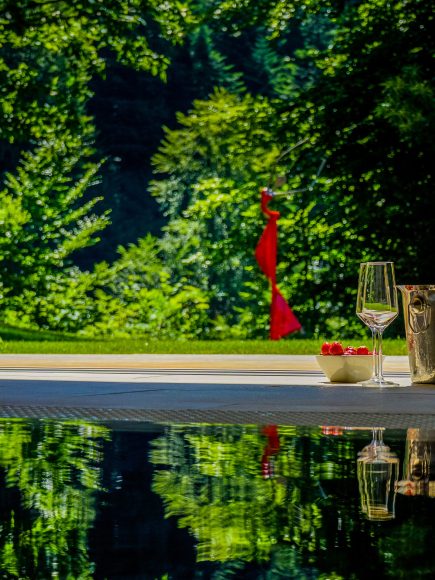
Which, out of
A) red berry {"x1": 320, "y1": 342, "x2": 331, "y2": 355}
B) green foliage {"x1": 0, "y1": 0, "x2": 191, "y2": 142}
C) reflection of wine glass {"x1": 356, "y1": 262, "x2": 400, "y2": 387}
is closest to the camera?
reflection of wine glass {"x1": 356, "y1": 262, "x2": 400, "y2": 387}

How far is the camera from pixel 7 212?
110 ft

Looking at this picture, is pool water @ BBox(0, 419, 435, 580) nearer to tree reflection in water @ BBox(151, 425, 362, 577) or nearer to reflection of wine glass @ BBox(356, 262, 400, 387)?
tree reflection in water @ BBox(151, 425, 362, 577)

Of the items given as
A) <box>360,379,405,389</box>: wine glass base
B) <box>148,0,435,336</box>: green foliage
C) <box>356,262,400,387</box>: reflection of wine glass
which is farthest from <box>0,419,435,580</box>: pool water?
<box>148,0,435,336</box>: green foliage

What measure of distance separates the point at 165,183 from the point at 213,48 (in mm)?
33797

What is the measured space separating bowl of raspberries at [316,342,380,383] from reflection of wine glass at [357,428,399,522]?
11.3 feet

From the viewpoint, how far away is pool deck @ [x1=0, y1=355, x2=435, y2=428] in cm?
786

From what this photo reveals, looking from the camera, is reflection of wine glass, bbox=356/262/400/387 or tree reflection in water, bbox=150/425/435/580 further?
reflection of wine glass, bbox=356/262/400/387

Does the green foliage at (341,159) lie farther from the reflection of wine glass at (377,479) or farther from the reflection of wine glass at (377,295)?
the reflection of wine glass at (377,479)

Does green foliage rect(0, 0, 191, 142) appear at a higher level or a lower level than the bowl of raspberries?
higher

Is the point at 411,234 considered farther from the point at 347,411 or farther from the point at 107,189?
the point at 107,189

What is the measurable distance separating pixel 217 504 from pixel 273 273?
64.9 ft

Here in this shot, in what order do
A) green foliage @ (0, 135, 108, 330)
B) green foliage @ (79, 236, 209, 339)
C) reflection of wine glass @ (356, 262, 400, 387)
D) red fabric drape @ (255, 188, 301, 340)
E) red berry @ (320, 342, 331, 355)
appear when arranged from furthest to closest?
green foliage @ (0, 135, 108, 330) < green foliage @ (79, 236, 209, 339) < red fabric drape @ (255, 188, 301, 340) < red berry @ (320, 342, 331, 355) < reflection of wine glass @ (356, 262, 400, 387)

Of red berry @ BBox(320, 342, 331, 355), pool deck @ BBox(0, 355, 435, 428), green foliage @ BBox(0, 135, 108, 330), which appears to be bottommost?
pool deck @ BBox(0, 355, 435, 428)

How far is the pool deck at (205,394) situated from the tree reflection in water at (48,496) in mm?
745
